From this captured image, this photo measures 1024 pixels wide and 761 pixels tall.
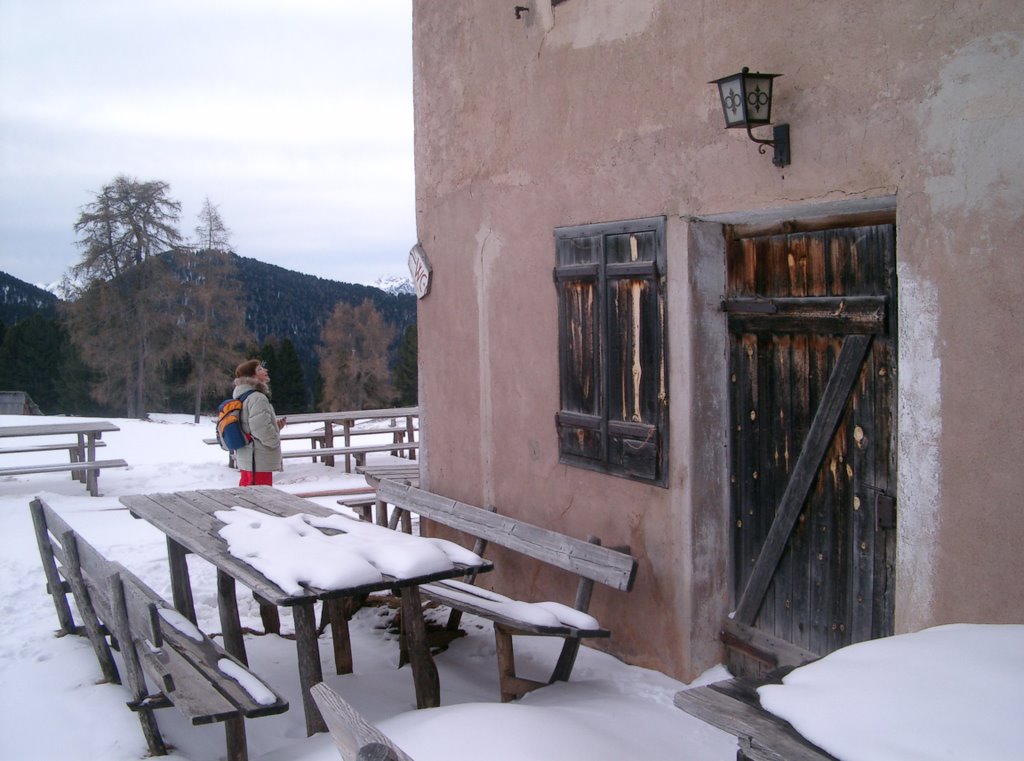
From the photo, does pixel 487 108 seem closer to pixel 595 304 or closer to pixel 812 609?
pixel 595 304

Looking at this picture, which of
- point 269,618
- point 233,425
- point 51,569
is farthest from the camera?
point 233,425

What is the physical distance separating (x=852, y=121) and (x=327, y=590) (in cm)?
283

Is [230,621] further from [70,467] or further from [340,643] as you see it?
[70,467]

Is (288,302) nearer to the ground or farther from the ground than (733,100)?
farther from the ground

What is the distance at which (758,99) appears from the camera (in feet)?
12.1

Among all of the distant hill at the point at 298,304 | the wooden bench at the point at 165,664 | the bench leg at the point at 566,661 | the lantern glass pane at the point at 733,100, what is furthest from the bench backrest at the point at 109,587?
the distant hill at the point at 298,304

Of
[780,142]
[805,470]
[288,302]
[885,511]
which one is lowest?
[885,511]

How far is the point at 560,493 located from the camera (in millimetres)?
5359

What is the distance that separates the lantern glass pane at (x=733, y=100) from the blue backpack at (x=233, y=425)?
4999mm

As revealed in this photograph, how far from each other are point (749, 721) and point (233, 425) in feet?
19.1

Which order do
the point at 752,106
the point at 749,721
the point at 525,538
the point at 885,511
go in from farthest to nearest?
the point at 525,538 → the point at 752,106 → the point at 885,511 → the point at 749,721

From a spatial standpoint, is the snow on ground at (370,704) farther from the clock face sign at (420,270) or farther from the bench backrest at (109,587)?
the clock face sign at (420,270)

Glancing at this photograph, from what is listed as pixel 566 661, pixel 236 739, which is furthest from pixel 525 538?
pixel 236 739

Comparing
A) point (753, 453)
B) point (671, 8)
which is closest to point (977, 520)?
point (753, 453)
